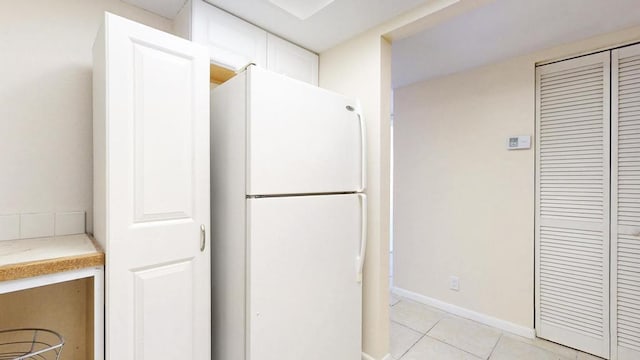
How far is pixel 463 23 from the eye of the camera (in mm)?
1882

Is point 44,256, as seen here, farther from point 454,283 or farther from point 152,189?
point 454,283

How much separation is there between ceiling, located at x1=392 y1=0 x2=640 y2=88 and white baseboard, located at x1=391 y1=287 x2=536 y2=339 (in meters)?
2.28

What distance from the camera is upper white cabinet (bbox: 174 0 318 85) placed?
1587 millimetres

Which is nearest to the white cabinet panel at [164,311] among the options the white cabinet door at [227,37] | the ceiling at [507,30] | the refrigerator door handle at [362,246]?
the refrigerator door handle at [362,246]

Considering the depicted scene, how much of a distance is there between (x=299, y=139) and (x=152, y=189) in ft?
2.26

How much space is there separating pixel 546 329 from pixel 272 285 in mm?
2351

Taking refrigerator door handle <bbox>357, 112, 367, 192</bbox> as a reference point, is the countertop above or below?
below

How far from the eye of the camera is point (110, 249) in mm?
1051

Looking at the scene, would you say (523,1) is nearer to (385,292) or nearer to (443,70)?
(443,70)

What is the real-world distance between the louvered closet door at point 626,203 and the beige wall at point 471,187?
282 millimetres

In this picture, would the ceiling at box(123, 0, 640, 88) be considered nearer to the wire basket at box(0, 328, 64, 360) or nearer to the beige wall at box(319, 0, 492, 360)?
the beige wall at box(319, 0, 492, 360)

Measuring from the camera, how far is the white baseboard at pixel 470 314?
2303mm

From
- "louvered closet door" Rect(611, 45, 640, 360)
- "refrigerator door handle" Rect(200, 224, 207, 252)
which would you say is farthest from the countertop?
"louvered closet door" Rect(611, 45, 640, 360)

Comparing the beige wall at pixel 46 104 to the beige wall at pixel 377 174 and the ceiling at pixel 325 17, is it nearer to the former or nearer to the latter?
the ceiling at pixel 325 17
